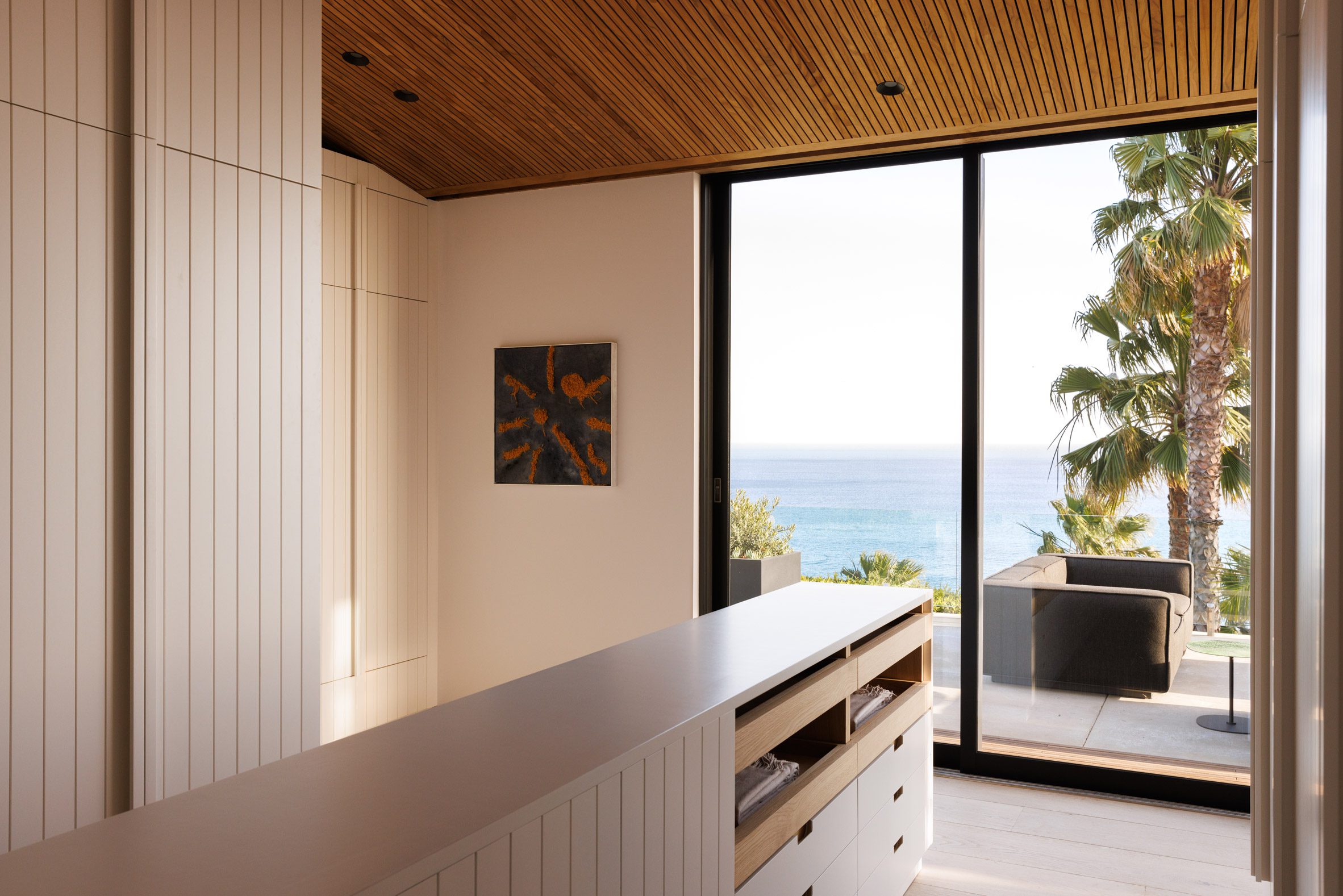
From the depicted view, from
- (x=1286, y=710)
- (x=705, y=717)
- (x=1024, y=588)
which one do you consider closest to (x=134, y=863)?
(x=705, y=717)

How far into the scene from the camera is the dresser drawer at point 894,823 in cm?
276

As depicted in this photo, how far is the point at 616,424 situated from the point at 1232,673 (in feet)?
9.51

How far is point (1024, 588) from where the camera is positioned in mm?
4277

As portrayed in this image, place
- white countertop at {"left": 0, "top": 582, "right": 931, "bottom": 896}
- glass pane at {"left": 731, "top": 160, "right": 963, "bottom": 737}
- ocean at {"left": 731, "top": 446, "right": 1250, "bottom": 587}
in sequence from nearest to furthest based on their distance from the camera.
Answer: white countertop at {"left": 0, "top": 582, "right": 931, "bottom": 896} < ocean at {"left": 731, "top": 446, "right": 1250, "bottom": 587} < glass pane at {"left": 731, "top": 160, "right": 963, "bottom": 737}

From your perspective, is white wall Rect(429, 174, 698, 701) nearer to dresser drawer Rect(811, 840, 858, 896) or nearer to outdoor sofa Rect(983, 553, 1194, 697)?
outdoor sofa Rect(983, 553, 1194, 697)

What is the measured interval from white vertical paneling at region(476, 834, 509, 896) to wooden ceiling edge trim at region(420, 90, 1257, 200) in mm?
3776

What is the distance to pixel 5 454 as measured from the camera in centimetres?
233

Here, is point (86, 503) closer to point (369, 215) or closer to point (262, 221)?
point (262, 221)

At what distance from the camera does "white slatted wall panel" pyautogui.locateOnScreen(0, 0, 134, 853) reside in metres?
2.35

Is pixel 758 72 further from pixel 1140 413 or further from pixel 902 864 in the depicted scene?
pixel 902 864

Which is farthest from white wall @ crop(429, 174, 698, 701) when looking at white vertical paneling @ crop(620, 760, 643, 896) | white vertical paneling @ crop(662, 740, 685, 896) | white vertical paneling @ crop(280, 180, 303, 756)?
white vertical paneling @ crop(620, 760, 643, 896)

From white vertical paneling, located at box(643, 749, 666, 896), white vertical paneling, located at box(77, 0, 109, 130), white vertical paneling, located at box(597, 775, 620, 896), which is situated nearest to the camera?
white vertical paneling, located at box(597, 775, 620, 896)

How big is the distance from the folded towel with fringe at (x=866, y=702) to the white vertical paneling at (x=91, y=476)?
77.1 inches

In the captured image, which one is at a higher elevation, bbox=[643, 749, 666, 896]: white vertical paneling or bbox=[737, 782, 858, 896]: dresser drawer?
bbox=[643, 749, 666, 896]: white vertical paneling
